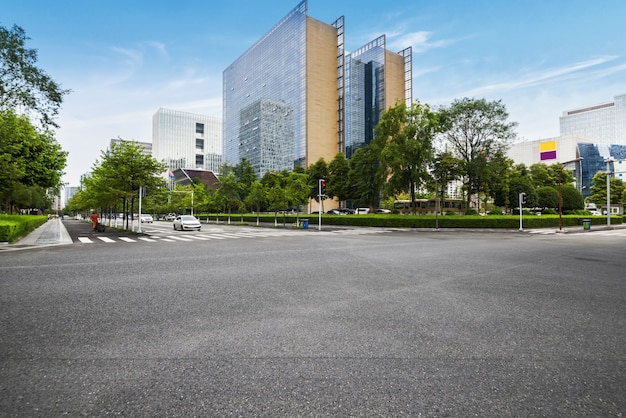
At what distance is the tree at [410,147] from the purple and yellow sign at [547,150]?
360ft

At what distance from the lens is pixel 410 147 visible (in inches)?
1292

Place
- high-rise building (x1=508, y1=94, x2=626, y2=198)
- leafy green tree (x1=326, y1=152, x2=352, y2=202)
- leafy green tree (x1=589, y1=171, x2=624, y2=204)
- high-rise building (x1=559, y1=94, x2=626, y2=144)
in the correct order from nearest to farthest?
leafy green tree (x1=326, y1=152, x2=352, y2=202), leafy green tree (x1=589, y1=171, x2=624, y2=204), high-rise building (x1=508, y1=94, x2=626, y2=198), high-rise building (x1=559, y1=94, x2=626, y2=144)

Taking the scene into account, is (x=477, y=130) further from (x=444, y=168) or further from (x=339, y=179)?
(x=339, y=179)

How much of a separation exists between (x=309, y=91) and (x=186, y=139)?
279 feet

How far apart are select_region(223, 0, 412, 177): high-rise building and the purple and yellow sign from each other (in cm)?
5678

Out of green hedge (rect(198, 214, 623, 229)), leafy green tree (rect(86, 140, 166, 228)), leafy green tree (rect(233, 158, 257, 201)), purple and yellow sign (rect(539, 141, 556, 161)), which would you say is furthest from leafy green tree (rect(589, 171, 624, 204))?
leafy green tree (rect(86, 140, 166, 228))

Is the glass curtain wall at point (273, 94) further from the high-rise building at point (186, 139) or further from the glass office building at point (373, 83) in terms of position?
the high-rise building at point (186, 139)

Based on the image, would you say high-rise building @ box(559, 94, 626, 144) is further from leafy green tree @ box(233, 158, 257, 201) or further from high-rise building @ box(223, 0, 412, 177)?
leafy green tree @ box(233, 158, 257, 201)

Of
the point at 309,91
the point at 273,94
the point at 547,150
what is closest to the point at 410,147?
the point at 309,91

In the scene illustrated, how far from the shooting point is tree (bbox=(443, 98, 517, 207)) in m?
34.2

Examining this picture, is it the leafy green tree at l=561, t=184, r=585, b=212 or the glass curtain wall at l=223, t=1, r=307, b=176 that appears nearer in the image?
the leafy green tree at l=561, t=184, r=585, b=212

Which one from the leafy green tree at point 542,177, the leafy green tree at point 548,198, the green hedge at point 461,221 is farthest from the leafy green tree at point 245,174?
the leafy green tree at point 542,177

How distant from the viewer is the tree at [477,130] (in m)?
34.2

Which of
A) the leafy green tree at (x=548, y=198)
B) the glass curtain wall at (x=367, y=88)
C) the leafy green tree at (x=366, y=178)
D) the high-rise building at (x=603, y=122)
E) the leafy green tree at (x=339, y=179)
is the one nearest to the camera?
the leafy green tree at (x=548, y=198)
